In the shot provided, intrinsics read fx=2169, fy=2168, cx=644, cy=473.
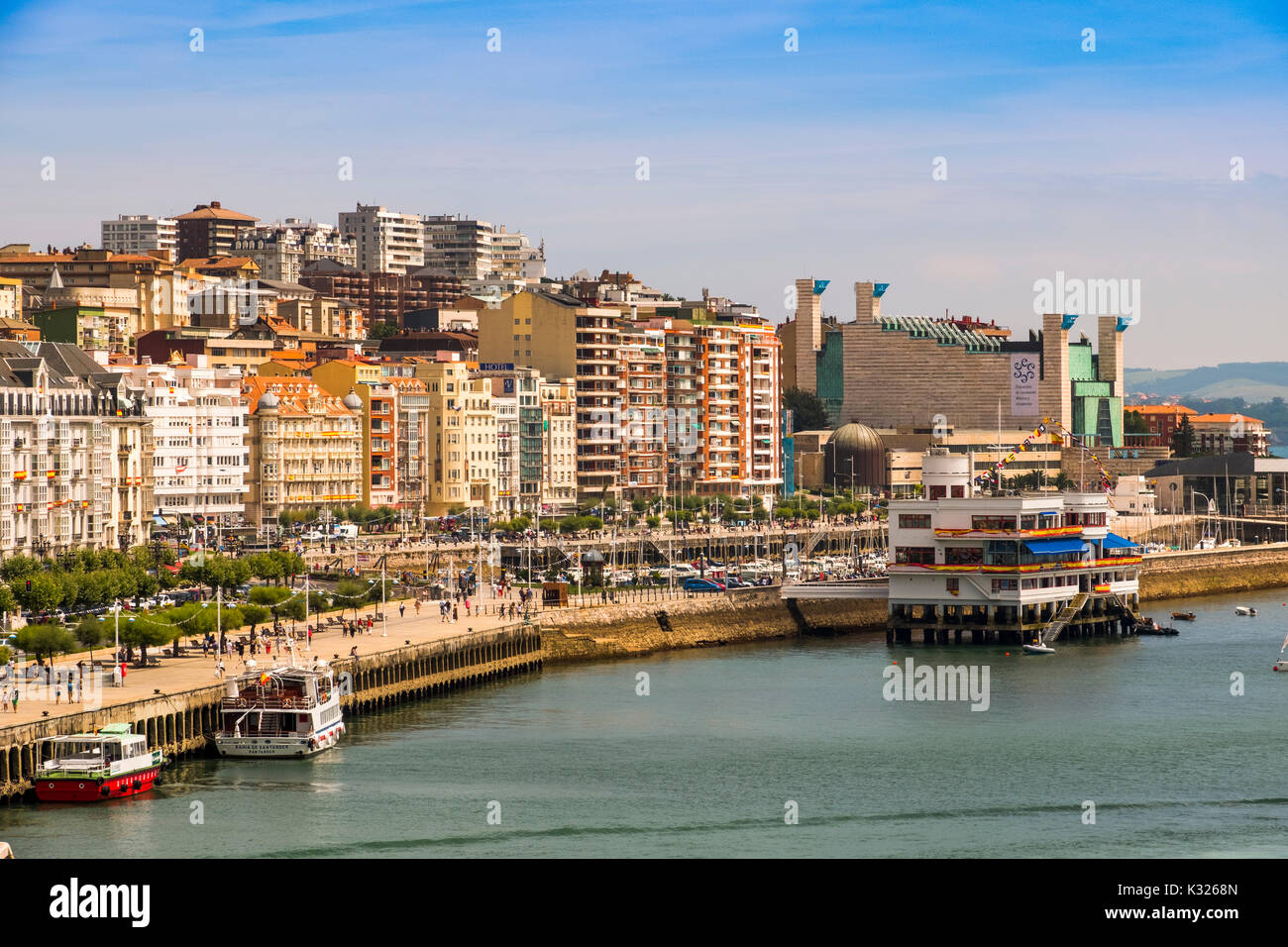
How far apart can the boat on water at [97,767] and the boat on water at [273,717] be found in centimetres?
475

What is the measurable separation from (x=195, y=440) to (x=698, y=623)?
3428cm

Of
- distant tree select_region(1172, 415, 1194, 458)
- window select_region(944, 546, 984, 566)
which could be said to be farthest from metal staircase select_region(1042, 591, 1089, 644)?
distant tree select_region(1172, 415, 1194, 458)

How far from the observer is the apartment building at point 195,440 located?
342 feet

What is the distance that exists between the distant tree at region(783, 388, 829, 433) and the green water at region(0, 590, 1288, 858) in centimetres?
10687

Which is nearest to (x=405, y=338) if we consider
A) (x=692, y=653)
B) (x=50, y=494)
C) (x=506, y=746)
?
(x=50, y=494)

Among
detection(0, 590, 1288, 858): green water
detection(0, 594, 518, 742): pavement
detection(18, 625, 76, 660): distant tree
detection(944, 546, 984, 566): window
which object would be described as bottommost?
detection(0, 590, 1288, 858): green water

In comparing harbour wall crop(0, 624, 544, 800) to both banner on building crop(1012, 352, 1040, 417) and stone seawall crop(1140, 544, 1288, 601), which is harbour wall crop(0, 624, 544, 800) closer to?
stone seawall crop(1140, 544, 1288, 601)

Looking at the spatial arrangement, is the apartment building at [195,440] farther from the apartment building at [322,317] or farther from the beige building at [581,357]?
the apartment building at [322,317]

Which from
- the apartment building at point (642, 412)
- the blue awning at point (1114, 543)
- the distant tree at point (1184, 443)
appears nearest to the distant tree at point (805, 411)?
the apartment building at point (642, 412)

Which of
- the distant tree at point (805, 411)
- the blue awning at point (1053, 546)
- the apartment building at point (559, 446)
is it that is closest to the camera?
the blue awning at point (1053, 546)

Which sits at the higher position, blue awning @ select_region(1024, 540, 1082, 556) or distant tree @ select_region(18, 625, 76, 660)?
blue awning @ select_region(1024, 540, 1082, 556)

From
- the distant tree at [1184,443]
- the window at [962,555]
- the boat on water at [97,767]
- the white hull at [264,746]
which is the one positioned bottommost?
the white hull at [264,746]

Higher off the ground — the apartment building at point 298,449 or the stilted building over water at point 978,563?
the apartment building at point 298,449

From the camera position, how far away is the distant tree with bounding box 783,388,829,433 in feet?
582
